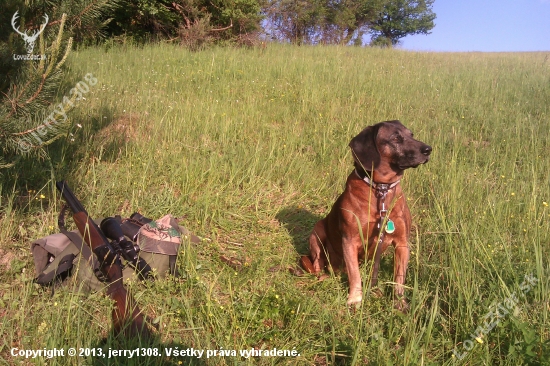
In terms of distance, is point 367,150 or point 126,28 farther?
point 126,28

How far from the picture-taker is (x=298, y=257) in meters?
3.77

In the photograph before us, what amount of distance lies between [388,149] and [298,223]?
147cm

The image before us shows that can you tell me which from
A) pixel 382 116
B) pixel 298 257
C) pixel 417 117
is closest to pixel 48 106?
pixel 298 257

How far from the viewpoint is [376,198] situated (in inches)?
122

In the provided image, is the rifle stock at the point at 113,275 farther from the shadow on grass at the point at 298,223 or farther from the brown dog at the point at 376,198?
the shadow on grass at the point at 298,223

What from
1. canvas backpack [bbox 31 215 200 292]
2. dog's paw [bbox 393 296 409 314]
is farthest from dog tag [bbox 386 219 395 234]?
canvas backpack [bbox 31 215 200 292]

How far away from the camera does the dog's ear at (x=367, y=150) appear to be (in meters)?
3.08

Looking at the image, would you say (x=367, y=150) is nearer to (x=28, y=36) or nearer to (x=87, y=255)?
(x=87, y=255)

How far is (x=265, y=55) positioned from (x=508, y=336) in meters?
8.49

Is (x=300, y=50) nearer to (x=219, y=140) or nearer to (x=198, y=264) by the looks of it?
(x=219, y=140)

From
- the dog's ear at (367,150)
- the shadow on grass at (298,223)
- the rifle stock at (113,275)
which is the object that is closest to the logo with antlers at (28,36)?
the rifle stock at (113,275)

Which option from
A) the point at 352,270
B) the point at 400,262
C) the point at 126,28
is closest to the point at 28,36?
the point at 352,270

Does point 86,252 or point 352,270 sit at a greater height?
point 86,252

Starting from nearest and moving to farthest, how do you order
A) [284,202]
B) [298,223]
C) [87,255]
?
[87,255]
[298,223]
[284,202]
